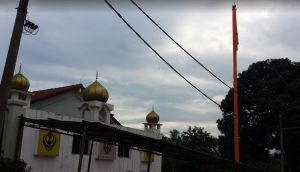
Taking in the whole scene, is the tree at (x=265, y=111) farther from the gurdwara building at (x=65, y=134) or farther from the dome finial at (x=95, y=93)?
the dome finial at (x=95, y=93)

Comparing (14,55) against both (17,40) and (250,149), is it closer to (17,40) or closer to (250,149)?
(17,40)

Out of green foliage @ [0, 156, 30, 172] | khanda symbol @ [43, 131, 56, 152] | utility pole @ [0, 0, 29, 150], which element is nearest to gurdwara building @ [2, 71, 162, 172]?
khanda symbol @ [43, 131, 56, 152]

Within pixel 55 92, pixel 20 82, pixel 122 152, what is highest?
pixel 55 92

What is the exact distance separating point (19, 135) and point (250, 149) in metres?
21.6

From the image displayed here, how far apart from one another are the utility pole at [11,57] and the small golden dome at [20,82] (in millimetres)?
9966

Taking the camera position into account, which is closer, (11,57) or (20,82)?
(11,57)

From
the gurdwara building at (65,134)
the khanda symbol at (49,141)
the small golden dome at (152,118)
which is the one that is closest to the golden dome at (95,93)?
the gurdwara building at (65,134)

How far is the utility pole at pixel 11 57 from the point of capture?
8.12 m

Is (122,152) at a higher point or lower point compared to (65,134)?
higher

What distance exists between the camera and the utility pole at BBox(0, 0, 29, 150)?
8.12 m

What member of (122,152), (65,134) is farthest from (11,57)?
(122,152)

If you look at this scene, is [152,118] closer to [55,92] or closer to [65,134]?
[55,92]

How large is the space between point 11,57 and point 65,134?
5727 mm

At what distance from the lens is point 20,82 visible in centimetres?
1812
